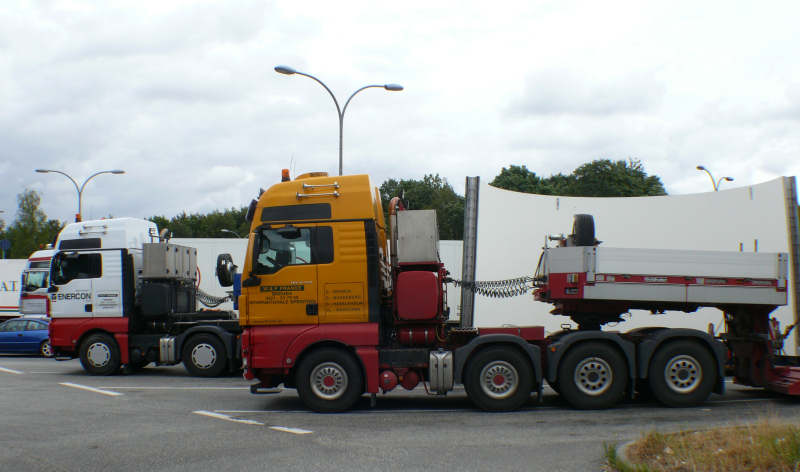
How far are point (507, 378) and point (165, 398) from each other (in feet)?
17.9

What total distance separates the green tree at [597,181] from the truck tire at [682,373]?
49.6m

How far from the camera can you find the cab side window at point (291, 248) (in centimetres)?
920

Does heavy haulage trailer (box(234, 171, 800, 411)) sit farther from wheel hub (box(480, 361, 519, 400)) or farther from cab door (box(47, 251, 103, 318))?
cab door (box(47, 251, 103, 318))

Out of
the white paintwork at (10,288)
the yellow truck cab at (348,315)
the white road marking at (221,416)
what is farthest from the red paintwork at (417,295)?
the white paintwork at (10,288)

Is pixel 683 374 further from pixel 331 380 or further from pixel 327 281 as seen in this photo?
pixel 327 281

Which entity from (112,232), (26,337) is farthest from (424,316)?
(26,337)

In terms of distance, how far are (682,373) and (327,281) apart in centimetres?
502

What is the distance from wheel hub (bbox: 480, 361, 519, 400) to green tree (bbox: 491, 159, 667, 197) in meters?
50.6

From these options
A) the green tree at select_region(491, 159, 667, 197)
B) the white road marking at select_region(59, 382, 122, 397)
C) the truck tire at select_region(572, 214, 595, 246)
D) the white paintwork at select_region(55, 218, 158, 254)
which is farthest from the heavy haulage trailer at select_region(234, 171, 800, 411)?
the green tree at select_region(491, 159, 667, 197)

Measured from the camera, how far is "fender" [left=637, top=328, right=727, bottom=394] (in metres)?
9.23

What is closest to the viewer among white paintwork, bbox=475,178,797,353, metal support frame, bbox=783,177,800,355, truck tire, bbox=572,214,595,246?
truck tire, bbox=572,214,595,246

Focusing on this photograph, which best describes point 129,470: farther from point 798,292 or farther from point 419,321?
point 798,292

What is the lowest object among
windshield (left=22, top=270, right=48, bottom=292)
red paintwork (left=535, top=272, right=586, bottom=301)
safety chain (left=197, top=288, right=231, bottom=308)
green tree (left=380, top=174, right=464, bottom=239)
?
safety chain (left=197, top=288, right=231, bottom=308)

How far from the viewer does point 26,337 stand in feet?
62.1
